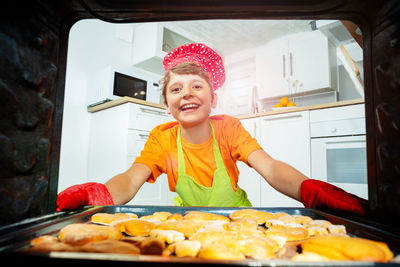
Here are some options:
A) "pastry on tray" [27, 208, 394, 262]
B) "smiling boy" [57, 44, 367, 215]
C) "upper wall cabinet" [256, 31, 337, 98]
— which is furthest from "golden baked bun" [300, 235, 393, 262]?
"upper wall cabinet" [256, 31, 337, 98]

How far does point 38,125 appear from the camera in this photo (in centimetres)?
43

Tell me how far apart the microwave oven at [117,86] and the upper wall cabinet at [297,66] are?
173 cm

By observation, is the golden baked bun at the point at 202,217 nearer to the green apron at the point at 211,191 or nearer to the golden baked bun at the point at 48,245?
the golden baked bun at the point at 48,245

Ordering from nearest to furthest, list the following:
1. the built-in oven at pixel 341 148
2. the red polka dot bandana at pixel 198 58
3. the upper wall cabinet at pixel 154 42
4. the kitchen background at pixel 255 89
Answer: the red polka dot bandana at pixel 198 58 < the built-in oven at pixel 341 148 < the kitchen background at pixel 255 89 < the upper wall cabinet at pixel 154 42

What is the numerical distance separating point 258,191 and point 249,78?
2439 mm

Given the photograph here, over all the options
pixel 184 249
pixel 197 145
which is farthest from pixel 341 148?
pixel 184 249

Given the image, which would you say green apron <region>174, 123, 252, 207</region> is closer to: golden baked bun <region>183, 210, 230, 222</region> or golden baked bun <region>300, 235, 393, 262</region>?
golden baked bun <region>183, 210, 230, 222</region>

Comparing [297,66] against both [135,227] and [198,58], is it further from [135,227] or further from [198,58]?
[135,227]

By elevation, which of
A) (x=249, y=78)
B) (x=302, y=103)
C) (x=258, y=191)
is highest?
(x=249, y=78)

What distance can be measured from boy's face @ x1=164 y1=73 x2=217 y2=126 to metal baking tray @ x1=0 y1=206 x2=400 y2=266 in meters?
0.79

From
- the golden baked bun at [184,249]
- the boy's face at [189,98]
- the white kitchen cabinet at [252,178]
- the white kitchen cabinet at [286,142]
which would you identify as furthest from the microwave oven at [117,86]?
the golden baked bun at [184,249]

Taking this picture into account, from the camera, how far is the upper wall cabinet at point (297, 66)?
3.19 metres

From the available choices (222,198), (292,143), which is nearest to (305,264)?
(222,198)

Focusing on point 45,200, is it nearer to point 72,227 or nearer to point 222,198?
point 72,227
